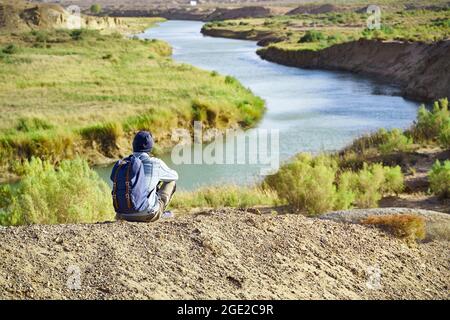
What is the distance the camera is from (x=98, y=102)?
2741cm

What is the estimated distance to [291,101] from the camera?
110 feet

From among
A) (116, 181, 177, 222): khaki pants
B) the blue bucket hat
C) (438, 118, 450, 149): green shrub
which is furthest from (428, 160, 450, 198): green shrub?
the blue bucket hat

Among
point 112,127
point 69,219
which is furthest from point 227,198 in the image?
point 112,127

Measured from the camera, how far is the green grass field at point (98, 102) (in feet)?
71.2

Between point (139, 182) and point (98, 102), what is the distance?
20.4 m

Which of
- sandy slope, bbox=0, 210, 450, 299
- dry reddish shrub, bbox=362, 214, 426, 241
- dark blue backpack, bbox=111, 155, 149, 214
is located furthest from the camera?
dry reddish shrub, bbox=362, 214, 426, 241

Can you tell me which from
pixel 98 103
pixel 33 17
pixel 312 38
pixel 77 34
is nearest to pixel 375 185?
pixel 98 103

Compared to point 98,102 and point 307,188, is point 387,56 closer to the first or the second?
point 98,102

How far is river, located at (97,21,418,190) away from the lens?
20.5 metres

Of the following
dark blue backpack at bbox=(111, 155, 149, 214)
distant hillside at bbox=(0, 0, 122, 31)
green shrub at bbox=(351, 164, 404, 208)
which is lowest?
green shrub at bbox=(351, 164, 404, 208)

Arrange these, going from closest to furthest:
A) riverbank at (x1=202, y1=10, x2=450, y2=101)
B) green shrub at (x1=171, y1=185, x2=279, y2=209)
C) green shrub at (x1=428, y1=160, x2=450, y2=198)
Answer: green shrub at (x1=171, y1=185, x2=279, y2=209), green shrub at (x1=428, y1=160, x2=450, y2=198), riverbank at (x1=202, y1=10, x2=450, y2=101)

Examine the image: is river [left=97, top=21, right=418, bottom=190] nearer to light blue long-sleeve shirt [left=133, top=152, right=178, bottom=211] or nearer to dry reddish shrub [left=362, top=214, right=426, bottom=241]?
dry reddish shrub [left=362, top=214, right=426, bottom=241]

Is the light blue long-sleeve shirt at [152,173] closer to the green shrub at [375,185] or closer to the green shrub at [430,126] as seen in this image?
the green shrub at [375,185]
